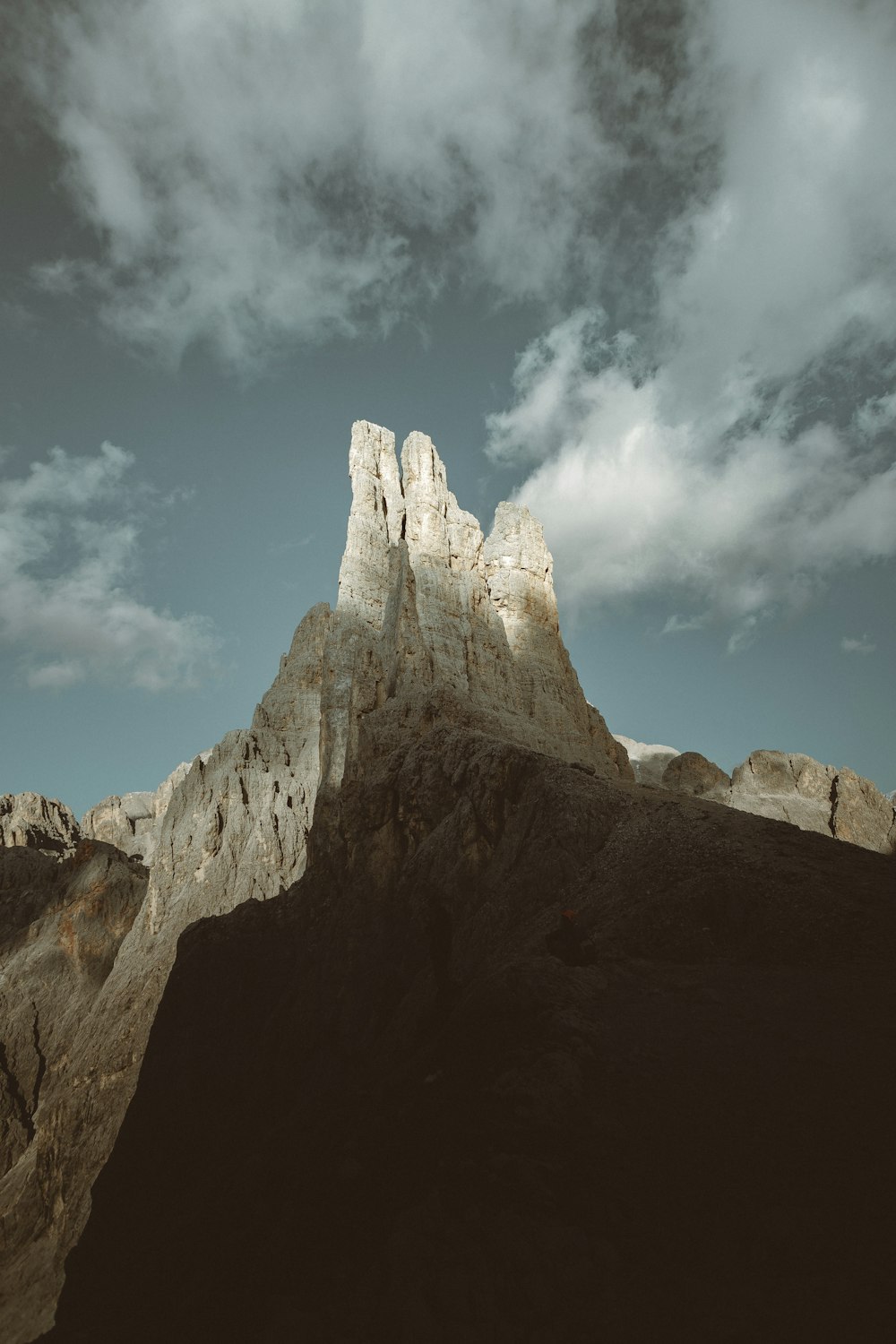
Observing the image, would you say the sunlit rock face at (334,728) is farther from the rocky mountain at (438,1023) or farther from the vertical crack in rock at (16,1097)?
the vertical crack in rock at (16,1097)

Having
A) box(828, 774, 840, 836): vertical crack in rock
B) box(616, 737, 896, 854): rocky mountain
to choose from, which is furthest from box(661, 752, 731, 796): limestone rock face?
box(828, 774, 840, 836): vertical crack in rock

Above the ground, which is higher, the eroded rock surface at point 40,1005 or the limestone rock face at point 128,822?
the limestone rock face at point 128,822

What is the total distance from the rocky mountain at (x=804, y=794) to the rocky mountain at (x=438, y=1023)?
69.1ft

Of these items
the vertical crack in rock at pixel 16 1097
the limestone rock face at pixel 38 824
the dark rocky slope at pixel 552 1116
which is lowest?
the vertical crack in rock at pixel 16 1097

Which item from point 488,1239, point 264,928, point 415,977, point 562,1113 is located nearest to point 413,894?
point 415,977

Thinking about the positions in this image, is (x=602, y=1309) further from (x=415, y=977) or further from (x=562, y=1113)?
(x=415, y=977)

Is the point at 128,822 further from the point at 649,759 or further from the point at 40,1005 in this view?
the point at 649,759

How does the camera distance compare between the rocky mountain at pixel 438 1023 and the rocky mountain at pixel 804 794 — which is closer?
the rocky mountain at pixel 438 1023

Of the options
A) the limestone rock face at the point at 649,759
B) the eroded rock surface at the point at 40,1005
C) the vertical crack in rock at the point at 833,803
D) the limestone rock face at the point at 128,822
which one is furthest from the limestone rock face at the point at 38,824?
the vertical crack in rock at the point at 833,803

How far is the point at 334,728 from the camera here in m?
36.7

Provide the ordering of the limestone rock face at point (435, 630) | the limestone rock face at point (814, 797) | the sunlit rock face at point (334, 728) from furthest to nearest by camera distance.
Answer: the limestone rock face at point (814, 797), the limestone rock face at point (435, 630), the sunlit rock face at point (334, 728)

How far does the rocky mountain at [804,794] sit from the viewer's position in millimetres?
49406

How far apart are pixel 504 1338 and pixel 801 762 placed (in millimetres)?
60907

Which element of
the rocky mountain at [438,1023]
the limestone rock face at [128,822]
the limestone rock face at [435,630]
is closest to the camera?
the rocky mountain at [438,1023]
